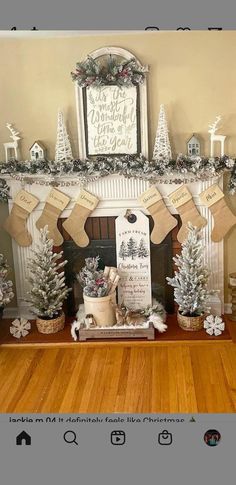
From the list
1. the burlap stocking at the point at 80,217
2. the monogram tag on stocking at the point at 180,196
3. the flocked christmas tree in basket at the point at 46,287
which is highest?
the monogram tag on stocking at the point at 180,196

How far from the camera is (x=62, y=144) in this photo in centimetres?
453

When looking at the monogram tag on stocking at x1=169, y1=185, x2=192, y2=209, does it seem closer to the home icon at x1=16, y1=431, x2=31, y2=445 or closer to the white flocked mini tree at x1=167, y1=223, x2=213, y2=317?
the white flocked mini tree at x1=167, y1=223, x2=213, y2=317

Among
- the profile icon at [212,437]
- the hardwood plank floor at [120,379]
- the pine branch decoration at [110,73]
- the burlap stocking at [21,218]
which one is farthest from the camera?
the burlap stocking at [21,218]

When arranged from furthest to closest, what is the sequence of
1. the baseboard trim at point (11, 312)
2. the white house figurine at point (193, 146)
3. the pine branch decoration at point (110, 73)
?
the baseboard trim at point (11, 312), the white house figurine at point (193, 146), the pine branch decoration at point (110, 73)

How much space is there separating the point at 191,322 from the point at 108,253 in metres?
0.85

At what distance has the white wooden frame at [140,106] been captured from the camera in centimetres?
441

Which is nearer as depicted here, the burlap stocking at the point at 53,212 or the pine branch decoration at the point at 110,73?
the pine branch decoration at the point at 110,73

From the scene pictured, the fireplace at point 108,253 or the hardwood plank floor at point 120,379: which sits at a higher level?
the fireplace at point 108,253

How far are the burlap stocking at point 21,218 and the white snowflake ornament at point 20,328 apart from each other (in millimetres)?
609

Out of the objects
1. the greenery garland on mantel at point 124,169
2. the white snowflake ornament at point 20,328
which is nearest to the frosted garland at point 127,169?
the greenery garland on mantel at point 124,169

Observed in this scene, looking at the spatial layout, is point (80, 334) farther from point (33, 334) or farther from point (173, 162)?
point (173, 162)

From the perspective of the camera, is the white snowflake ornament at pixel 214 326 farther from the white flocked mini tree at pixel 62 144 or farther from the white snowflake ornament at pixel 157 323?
the white flocked mini tree at pixel 62 144

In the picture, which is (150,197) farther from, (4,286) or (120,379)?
(120,379)

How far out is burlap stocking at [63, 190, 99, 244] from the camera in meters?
4.64
